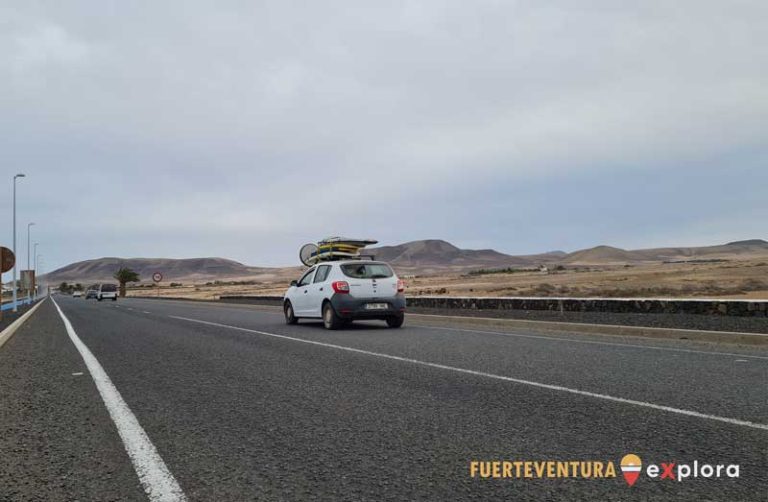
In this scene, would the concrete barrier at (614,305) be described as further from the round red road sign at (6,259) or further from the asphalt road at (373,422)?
the round red road sign at (6,259)

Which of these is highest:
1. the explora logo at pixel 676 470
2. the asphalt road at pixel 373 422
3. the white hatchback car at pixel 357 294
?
the white hatchback car at pixel 357 294

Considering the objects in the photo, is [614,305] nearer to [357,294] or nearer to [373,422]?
[357,294]

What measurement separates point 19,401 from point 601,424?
19.5 ft

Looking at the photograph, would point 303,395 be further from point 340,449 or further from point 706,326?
point 706,326

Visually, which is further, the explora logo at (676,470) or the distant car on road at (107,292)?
the distant car on road at (107,292)

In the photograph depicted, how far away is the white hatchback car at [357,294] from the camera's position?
15.2 meters

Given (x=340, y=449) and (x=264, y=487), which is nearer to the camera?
(x=264, y=487)

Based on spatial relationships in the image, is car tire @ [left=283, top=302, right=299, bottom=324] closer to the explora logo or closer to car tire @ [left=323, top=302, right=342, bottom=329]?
car tire @ [left=323, top=302, right=342, bottom=329]

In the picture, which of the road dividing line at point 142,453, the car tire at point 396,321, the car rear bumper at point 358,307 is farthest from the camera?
the car tire at point 396,321

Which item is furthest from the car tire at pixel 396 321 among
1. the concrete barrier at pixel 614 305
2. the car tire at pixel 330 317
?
the concrete barrier at pixel 614 305

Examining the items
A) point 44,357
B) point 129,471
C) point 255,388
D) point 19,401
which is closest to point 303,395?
point 255,388

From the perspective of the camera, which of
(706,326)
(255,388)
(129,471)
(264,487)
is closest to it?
(264,487)

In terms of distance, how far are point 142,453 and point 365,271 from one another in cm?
1146

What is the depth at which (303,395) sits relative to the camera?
6488 mm
